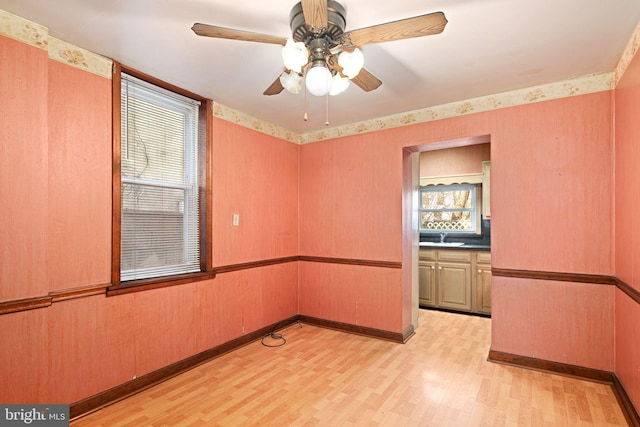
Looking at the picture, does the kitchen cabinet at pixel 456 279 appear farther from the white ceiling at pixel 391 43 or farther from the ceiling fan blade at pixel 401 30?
the ceiling fan blade at pixel 401 30

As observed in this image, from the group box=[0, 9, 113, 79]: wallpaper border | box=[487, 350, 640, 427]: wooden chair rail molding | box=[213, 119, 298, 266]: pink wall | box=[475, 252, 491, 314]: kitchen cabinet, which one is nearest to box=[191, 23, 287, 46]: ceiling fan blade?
box=[0, 9, 113, 79]: wallpaper border

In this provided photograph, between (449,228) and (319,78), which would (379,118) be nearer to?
(319,78)

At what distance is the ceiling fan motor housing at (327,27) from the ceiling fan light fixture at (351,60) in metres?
0.09

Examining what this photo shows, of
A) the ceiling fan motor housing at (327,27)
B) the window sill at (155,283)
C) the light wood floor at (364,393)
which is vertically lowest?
the light wood floor at (364,393)

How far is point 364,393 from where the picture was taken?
2.42 m

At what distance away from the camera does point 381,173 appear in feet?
11.8

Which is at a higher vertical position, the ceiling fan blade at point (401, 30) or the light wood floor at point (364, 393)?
the ceiling fan blade at point (401, 30)

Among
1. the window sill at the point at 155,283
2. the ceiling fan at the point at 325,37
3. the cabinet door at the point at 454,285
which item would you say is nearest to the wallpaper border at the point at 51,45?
the ceiling fan at the point at 325,37

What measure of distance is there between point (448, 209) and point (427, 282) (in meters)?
1.27

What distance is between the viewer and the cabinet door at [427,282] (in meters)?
4.56

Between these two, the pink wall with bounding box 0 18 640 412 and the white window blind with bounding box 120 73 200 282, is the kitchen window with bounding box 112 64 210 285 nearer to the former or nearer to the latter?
the white window blind with bounding box 120 73 200 282

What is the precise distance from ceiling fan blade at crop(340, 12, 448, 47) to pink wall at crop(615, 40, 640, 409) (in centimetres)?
157

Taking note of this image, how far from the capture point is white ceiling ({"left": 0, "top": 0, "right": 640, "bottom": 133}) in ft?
5.67

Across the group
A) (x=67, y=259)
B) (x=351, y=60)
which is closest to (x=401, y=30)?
(x=351, y=60)
